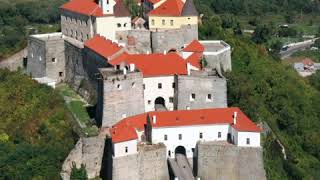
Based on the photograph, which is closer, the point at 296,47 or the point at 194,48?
the point at 194,48

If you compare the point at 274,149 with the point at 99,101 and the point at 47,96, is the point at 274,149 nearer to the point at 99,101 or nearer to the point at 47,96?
the point at 99,101

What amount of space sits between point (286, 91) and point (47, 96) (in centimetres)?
2553

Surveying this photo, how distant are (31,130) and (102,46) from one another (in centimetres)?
916

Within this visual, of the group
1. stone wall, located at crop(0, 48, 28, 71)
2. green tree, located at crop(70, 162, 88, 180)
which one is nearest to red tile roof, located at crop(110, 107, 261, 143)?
green tree, located at crop(70, 162, 88, 180)

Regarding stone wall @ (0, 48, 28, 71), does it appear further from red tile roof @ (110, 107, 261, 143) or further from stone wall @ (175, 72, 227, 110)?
red tile roof @ (110, 107, 261, 143)

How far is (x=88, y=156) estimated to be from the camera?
49.1 m

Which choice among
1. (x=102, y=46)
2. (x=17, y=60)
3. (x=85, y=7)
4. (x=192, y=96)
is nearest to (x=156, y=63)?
(x=192, y=96)

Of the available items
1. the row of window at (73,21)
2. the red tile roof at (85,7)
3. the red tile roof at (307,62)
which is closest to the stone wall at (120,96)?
the red tile roof at (85,7)

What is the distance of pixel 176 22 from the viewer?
6219 cm

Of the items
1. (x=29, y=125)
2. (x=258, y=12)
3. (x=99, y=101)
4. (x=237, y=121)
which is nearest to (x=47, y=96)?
(x=29, y=125)

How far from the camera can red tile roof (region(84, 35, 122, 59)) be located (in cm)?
5500

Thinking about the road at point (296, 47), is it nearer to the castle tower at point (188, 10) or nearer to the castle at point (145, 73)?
the castle at point (145, 73)

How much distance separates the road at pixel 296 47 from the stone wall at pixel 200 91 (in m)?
67.7

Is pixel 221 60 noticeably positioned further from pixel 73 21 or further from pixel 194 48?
pixel 73 21
